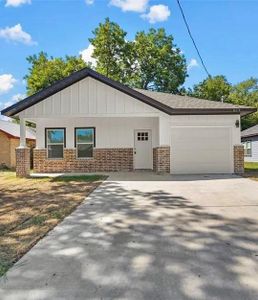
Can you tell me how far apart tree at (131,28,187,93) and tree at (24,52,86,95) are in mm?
6068

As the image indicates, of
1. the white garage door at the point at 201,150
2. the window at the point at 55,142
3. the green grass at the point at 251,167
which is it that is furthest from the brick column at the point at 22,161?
the green grass at the point at 251,167

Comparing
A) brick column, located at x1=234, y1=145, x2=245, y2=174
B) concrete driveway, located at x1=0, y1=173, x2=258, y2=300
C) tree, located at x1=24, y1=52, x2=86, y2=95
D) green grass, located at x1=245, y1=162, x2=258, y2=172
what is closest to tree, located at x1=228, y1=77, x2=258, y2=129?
green grass, located at x1=245, y1=162, x2=258, y2=172

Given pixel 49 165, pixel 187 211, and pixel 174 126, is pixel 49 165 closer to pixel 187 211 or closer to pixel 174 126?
pixel 174 126

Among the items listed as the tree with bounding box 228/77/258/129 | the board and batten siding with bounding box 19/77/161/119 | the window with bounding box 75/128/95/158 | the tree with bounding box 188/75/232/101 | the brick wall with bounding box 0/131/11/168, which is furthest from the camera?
the tree with bounding box 228/77/258/129

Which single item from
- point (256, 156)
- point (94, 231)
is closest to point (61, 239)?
point (94, 231)

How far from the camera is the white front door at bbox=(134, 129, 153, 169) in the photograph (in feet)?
57.8

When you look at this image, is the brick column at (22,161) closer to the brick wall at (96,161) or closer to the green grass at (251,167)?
the brick wall at (96,161)

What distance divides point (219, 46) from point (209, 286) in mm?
15549

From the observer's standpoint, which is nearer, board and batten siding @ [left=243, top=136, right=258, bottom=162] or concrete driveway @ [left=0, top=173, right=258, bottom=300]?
concrete driveway @ [left=0, top=173, right=258, bottom=300]

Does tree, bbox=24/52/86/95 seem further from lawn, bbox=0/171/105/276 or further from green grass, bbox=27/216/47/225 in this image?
green grass, bbox=27/216/47/225

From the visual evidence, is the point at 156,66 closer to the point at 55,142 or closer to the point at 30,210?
the point at 55,142

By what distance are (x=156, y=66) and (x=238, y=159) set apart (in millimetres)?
23041

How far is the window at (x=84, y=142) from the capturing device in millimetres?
17547

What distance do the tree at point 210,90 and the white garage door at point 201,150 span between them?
2344 cm
